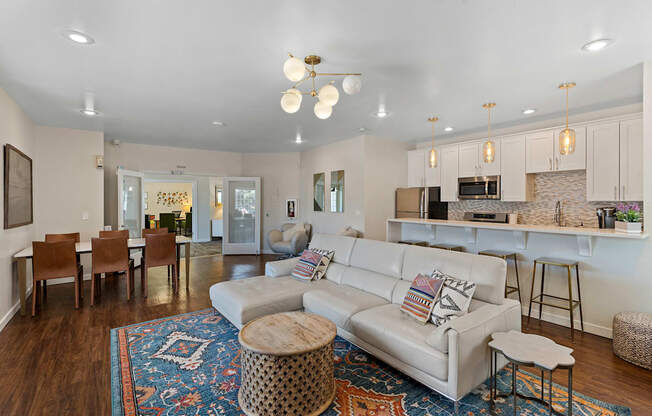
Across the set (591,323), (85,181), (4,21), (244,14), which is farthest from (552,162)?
(85,181)

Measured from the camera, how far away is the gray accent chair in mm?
6952

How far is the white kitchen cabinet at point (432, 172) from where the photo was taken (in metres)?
5.67

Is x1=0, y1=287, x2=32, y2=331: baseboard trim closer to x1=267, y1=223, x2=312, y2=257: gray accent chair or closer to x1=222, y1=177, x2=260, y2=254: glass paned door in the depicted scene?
x1=222, y1=177, x2=260, y2=254: glass paned door

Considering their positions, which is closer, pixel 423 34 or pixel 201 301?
pixel 423 34

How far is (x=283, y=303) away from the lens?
10.5 ft

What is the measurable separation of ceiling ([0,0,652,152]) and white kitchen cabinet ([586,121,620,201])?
366 mm

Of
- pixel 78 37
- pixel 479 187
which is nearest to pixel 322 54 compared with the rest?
pixel 78 37

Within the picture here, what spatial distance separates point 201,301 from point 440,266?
3.18m

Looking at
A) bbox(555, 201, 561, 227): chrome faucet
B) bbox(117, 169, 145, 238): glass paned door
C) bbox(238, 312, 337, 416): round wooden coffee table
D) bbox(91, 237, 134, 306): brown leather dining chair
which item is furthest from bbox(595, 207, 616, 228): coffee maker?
bbox(117, 169, 145, 238): glass paned door

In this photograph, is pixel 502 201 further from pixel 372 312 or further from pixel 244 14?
pixel 244 14

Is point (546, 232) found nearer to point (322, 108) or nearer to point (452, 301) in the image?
point (452, 301)

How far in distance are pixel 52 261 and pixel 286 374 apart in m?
3.63

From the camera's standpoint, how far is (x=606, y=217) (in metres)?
3.85

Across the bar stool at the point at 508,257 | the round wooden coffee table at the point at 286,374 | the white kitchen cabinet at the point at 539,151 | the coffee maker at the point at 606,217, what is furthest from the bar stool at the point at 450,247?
the round wooden coffee table at the point at 286,374
